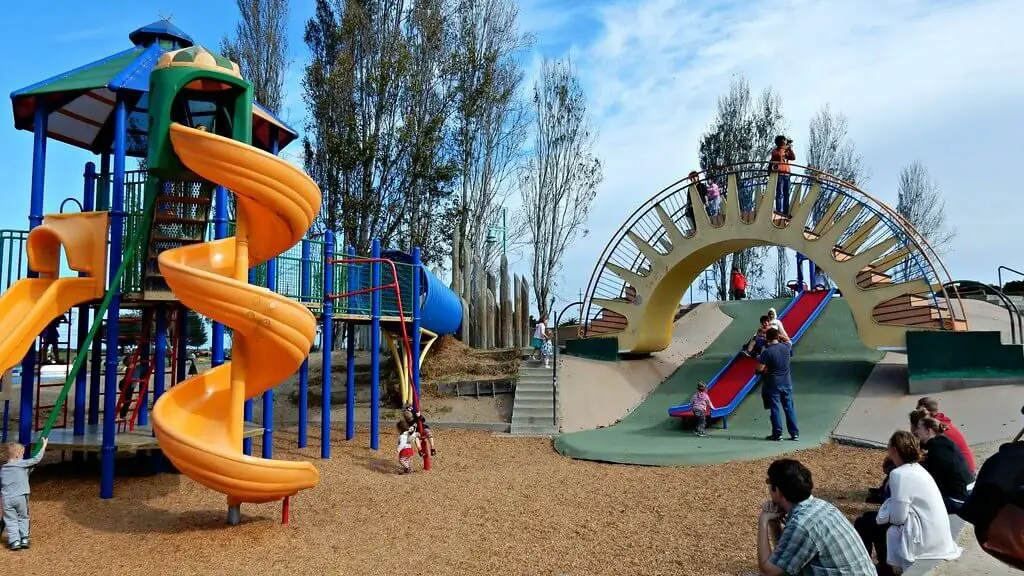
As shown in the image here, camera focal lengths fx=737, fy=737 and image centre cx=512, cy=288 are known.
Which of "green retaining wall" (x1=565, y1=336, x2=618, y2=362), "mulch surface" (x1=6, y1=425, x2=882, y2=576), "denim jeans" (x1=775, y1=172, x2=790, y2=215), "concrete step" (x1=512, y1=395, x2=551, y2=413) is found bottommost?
"mulch surface" (x1=6, y1=425, x2=882, y2=576)

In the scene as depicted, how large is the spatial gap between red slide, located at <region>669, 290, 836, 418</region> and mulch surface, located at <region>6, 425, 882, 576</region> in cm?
239

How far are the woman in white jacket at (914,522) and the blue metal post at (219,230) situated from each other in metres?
7.39

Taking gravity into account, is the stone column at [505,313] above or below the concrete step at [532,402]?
above

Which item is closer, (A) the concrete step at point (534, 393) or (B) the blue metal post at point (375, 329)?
(B) the blue metal post at point (375, 329)

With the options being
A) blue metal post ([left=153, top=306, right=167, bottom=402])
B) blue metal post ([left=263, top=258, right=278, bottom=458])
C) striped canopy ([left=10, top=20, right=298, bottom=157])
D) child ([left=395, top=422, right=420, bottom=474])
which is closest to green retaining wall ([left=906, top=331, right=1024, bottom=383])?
child ([left=395, top=422, right=420, bottom=474])

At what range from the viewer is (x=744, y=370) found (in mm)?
13969

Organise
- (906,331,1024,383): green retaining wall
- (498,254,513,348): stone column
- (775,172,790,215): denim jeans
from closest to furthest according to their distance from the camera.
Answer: (906,331,1024,383): green retaining wall < (775,172,790,215): denim jeans < (498,254,513,348): stone column

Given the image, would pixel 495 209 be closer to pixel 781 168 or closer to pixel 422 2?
pixel 422 2

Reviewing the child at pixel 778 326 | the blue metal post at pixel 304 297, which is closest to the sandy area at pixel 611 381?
the child at pixel 778 326

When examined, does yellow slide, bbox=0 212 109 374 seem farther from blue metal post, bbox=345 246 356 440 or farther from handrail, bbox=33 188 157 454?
blue metal post, bbox=345 246 356 440

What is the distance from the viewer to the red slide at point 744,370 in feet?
41.1

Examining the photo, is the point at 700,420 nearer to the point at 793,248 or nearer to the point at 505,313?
the point at 793,248

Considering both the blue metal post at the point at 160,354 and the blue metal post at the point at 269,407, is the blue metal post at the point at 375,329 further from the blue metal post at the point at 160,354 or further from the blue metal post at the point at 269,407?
the blue metal post at the point at 160,354

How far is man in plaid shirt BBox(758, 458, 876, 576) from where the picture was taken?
3.39 meters
